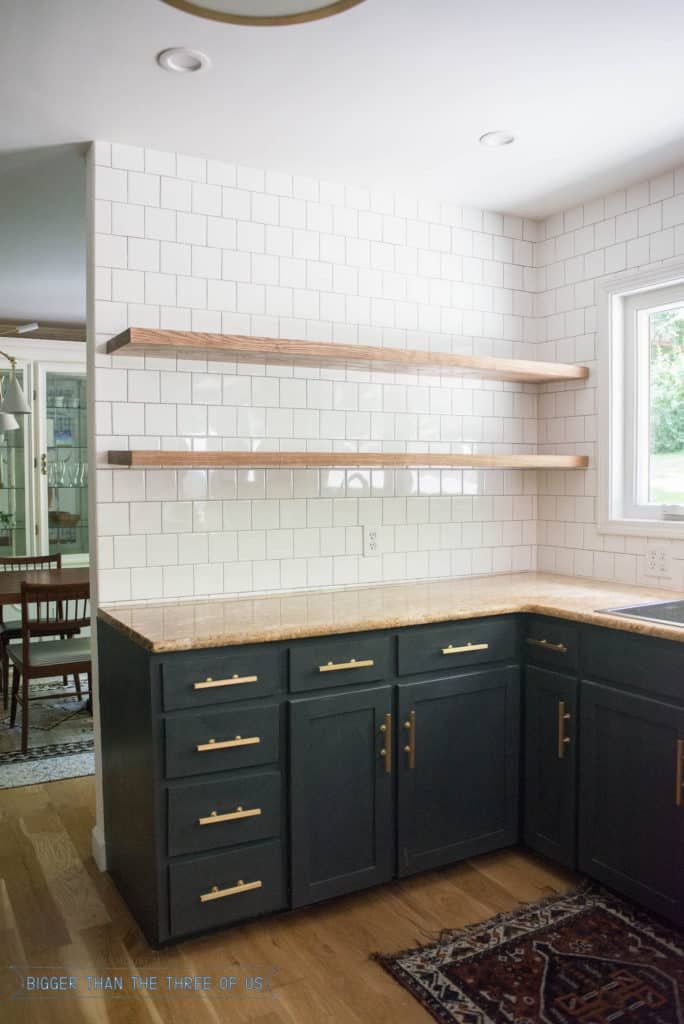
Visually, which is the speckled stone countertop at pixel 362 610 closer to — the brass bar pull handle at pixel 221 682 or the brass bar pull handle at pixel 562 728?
the brass bar pull handle at pixel 221 682

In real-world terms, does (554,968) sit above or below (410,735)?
below

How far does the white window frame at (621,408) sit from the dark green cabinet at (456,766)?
37.4 inches

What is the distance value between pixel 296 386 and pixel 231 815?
1.58 metres

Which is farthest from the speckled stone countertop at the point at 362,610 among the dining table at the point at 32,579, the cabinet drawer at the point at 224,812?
the dining table at the point at 32,579

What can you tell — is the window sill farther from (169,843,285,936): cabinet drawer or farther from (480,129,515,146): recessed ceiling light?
(169,843,285,936): cabinet drawer

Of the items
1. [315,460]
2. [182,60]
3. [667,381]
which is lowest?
[315,460]

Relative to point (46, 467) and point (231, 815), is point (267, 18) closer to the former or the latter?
point (231, 815)

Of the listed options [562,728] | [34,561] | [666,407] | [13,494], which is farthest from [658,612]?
[13,494]

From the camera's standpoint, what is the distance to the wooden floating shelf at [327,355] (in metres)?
2.66

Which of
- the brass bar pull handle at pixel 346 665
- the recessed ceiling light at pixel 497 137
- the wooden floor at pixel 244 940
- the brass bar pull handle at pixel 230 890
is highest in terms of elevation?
the recessed ceiling light at pixel 497 137

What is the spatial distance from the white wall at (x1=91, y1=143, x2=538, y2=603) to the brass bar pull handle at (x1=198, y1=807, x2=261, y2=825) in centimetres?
86

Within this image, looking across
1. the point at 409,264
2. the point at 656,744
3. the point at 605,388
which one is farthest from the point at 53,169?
the point at 656,744

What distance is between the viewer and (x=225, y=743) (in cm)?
238

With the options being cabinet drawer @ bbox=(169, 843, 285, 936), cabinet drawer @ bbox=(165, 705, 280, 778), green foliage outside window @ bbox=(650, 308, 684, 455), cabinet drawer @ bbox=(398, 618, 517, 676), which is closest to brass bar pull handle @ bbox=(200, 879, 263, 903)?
cabinet drawer @ bbox=(169, 843, 285, 936)
